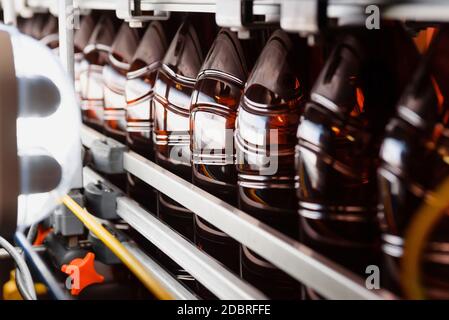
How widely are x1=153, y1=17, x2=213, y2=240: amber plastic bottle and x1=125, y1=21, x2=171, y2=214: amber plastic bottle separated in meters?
0.10

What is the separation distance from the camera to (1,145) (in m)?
1.41

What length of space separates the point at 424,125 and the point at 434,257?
16cm

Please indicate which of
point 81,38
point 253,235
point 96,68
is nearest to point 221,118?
point 253,235

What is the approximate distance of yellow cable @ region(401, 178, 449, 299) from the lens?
0.85 m

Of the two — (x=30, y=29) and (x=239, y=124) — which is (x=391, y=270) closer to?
(x=239, y=124)

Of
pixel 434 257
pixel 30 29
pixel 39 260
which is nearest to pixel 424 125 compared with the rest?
pixel 434 257

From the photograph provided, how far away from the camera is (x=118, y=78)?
1913mm

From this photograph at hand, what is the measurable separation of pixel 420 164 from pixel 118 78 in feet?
3.87

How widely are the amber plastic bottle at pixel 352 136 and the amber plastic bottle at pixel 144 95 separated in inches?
29.7

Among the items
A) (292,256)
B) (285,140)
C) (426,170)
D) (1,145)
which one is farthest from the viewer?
(1,145)

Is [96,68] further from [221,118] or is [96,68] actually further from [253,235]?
[253,235]

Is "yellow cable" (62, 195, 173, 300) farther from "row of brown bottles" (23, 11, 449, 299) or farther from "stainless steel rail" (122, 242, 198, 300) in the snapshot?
"row of brown bottles" (23, 11, 449, 299)

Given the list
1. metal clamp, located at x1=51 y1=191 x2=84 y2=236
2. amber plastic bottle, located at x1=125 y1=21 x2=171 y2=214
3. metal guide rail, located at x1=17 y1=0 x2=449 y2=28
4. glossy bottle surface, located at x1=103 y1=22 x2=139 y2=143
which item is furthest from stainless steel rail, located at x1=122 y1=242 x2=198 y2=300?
metal guide rail, located at x1=17 y1=0 x2=449 y2=28

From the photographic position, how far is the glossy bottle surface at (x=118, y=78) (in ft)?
6.25
